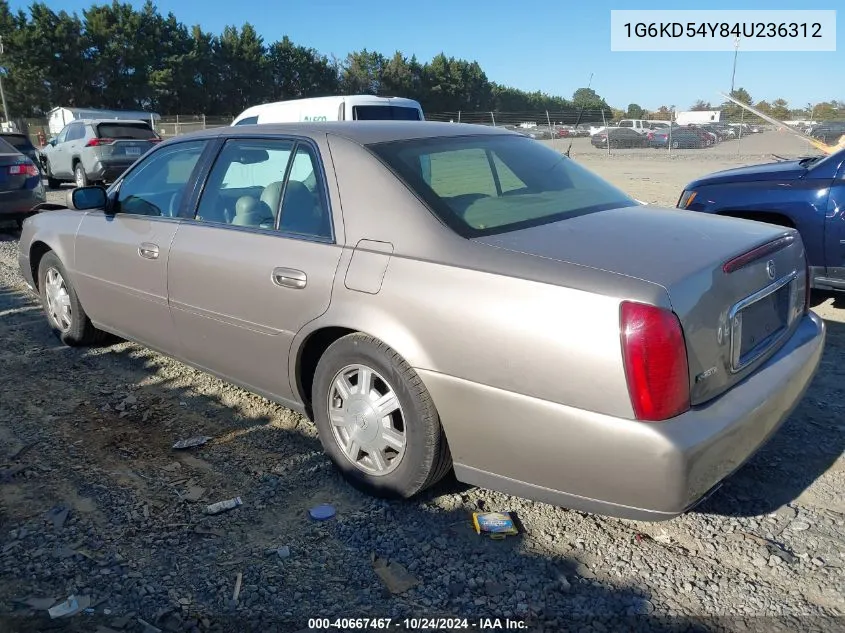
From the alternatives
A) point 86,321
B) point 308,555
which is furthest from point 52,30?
point 308,555

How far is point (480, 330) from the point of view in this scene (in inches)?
99.3

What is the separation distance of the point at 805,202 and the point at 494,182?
328 centimetres

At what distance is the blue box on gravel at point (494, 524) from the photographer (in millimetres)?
2846

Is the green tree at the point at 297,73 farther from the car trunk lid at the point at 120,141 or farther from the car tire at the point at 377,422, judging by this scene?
the car tire at the point at 377,422

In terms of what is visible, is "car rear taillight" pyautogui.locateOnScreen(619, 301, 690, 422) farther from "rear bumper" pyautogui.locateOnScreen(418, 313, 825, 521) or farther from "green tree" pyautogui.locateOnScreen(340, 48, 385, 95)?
"green tree" pyautogui.locateOnScreen(340, 48, 385, 95)

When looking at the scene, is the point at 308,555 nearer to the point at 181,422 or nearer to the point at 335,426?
the point at 335,426

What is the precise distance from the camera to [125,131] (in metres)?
16.0

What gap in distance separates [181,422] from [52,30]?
2234 inches

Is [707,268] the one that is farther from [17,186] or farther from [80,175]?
[80,175]

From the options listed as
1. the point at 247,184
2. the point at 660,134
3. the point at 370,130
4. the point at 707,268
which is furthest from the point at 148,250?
the point at 660,134

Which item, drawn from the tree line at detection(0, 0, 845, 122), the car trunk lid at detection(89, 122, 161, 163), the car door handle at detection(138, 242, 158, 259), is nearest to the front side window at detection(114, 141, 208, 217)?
the car door handle at detection(138, 242, 158, 259)

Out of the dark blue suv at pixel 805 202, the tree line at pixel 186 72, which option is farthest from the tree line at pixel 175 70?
the dark blue suv at pixel 805 202

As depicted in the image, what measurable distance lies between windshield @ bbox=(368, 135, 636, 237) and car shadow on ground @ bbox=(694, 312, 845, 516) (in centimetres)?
144

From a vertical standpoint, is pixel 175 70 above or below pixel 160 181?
above
